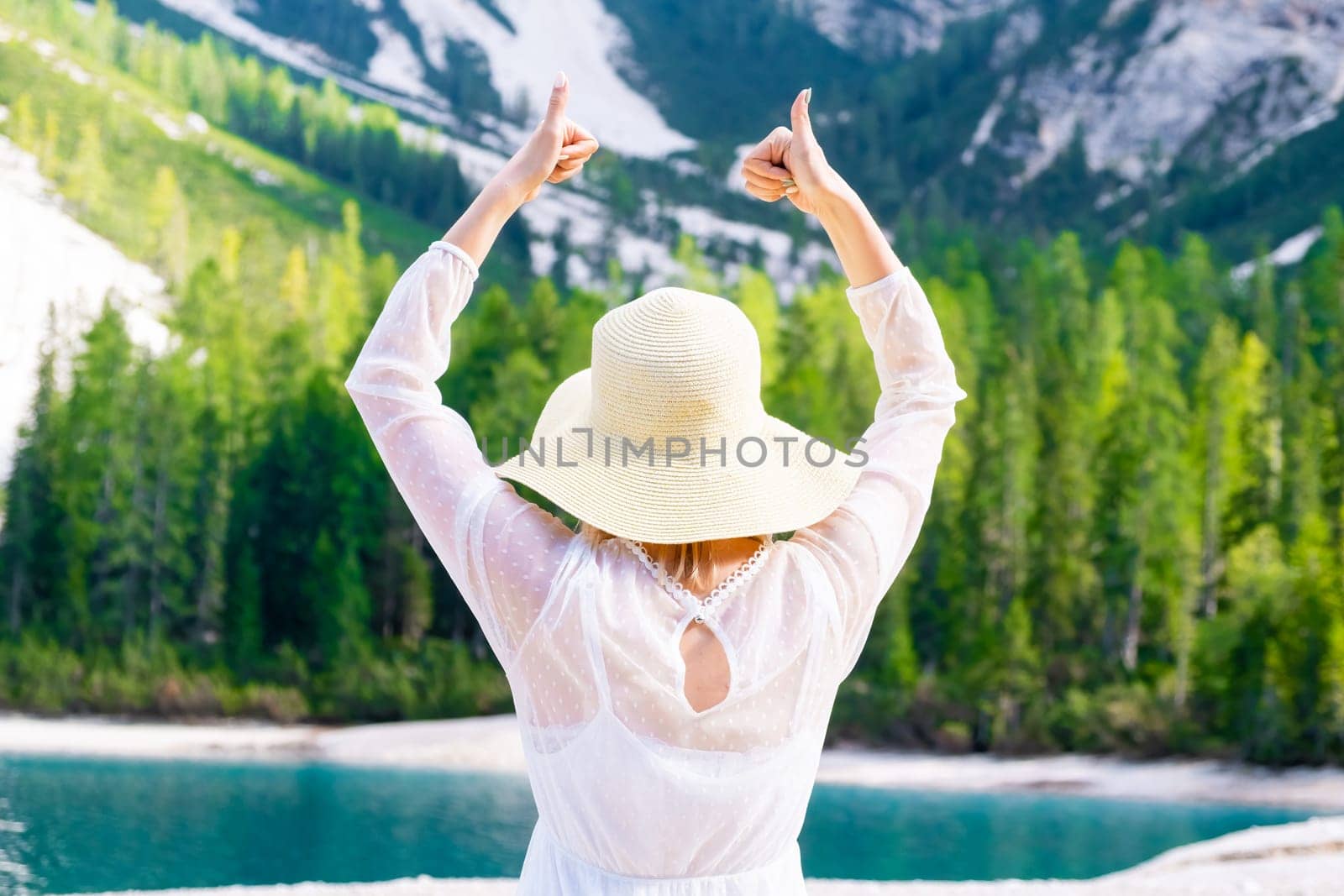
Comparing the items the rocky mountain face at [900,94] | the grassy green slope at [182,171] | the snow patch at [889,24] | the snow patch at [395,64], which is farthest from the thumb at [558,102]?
the snow patch at [889,24]

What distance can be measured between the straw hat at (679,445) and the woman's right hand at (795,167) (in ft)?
0.60

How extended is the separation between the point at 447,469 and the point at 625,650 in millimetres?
246

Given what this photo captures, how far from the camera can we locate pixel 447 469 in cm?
140

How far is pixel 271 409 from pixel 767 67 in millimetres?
46712

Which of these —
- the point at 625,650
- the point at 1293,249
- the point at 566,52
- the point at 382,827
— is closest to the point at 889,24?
the point at 566,52

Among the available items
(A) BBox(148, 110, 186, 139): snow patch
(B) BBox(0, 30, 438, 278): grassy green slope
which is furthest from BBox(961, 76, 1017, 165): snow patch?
(A) BBox(148, 110, 186, 139): snow patch

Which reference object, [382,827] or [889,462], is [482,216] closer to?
[889,462]

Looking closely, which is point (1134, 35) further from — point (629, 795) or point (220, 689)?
point (629, 795)

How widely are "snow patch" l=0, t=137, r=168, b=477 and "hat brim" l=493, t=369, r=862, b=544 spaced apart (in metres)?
26.0

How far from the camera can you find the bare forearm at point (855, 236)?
152 cm

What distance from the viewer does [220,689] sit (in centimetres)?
1808

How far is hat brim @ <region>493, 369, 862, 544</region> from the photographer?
1.34 meters

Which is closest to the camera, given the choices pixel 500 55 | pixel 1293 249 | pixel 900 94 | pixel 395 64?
pixel 1293 249

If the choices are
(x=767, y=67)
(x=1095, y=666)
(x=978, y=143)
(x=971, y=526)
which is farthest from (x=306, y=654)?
(x=767, y=67)
